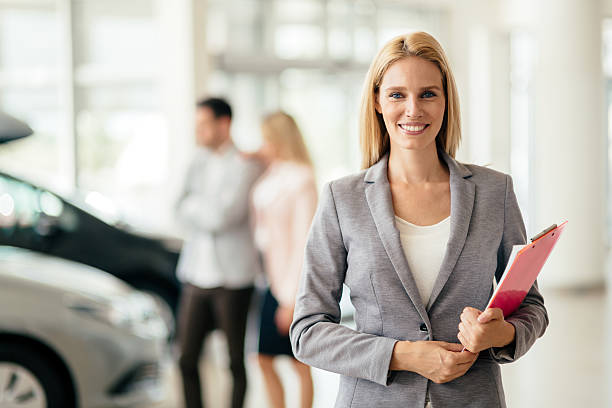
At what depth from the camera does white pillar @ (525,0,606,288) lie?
7.77 meters

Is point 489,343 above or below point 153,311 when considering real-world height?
above

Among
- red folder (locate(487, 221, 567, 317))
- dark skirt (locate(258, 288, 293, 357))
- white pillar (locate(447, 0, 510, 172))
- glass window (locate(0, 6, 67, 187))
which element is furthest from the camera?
white pillar (locate(447, 0, 510, 172))

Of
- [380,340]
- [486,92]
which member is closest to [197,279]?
[380,340]

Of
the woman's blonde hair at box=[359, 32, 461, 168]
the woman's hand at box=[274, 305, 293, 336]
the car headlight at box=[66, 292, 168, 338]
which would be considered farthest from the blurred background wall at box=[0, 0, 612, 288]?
the woman's blonde hair at box=[359, 32, 461, 168]

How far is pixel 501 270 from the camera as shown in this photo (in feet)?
5.08

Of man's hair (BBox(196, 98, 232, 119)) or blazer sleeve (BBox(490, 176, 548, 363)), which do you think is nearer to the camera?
blazer sleeve (BBox(490, 176, 548, 363))

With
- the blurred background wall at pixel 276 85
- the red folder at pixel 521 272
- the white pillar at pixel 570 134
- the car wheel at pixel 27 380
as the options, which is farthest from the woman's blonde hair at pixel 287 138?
the white pillar at pixel 570 134

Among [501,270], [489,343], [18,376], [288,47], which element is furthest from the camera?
[288,47]

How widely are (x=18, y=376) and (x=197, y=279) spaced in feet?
3.00

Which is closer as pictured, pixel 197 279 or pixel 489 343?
pixel 489 343

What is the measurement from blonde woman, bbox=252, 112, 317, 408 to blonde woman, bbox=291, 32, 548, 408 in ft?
6.15

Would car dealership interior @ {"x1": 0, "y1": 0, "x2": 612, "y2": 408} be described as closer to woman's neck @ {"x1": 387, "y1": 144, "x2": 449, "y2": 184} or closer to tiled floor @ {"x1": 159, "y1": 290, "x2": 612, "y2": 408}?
tiled floor @ {"x1": 159, "y1": 290, "x2": 612, "y2": 408}

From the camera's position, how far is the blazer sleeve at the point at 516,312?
1.45 metres

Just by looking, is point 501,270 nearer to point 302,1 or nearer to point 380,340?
point 380,340
